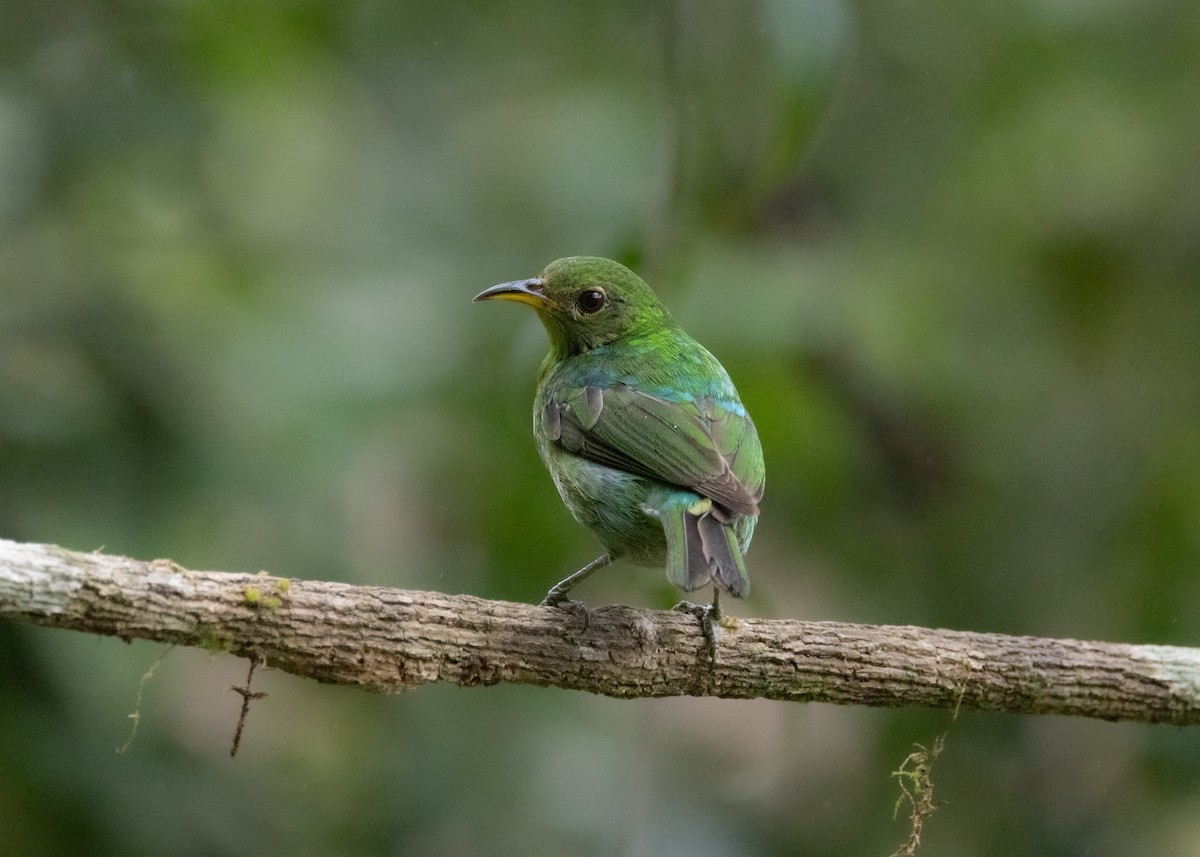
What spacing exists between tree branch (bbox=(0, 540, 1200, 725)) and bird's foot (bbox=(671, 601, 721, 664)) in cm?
2

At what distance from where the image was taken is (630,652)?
12.1ft

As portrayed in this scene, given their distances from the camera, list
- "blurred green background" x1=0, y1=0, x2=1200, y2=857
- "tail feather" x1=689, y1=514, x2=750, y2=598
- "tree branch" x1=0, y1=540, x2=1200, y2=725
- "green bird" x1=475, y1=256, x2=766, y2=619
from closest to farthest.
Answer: "tree branch" x1=0, y1=540, x2=1200, y2=725 → "tail feather" x1=689, y1=514, x2=750, y2=598 → "green bird" x1=475, y1=256, x2=766, y2=619 → "blurred green background" x1=0, y1=0, x2=1200, y2=857

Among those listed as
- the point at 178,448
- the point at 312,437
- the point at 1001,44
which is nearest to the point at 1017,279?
the point at 1001,44

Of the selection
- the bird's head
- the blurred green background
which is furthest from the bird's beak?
the blurred green background

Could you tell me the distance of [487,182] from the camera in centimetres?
719

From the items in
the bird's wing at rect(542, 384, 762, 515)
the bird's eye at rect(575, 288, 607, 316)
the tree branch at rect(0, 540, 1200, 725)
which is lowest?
the tree branch at rect(0, 540, 1200, 725)

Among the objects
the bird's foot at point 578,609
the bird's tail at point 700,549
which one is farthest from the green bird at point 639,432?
the bird's foot at point 578,609

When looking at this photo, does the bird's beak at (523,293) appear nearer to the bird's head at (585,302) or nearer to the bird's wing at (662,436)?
the bird's head at (585,302)

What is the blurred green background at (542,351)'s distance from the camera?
4574mm

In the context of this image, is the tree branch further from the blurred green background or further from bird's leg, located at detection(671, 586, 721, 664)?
the blurred green background

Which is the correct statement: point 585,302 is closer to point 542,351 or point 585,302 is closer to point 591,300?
point 591,300

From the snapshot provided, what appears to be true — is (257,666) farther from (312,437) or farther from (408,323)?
(408,323)

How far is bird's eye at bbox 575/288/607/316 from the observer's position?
196 inches

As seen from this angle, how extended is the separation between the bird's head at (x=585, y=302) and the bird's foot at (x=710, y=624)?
1.42 m
